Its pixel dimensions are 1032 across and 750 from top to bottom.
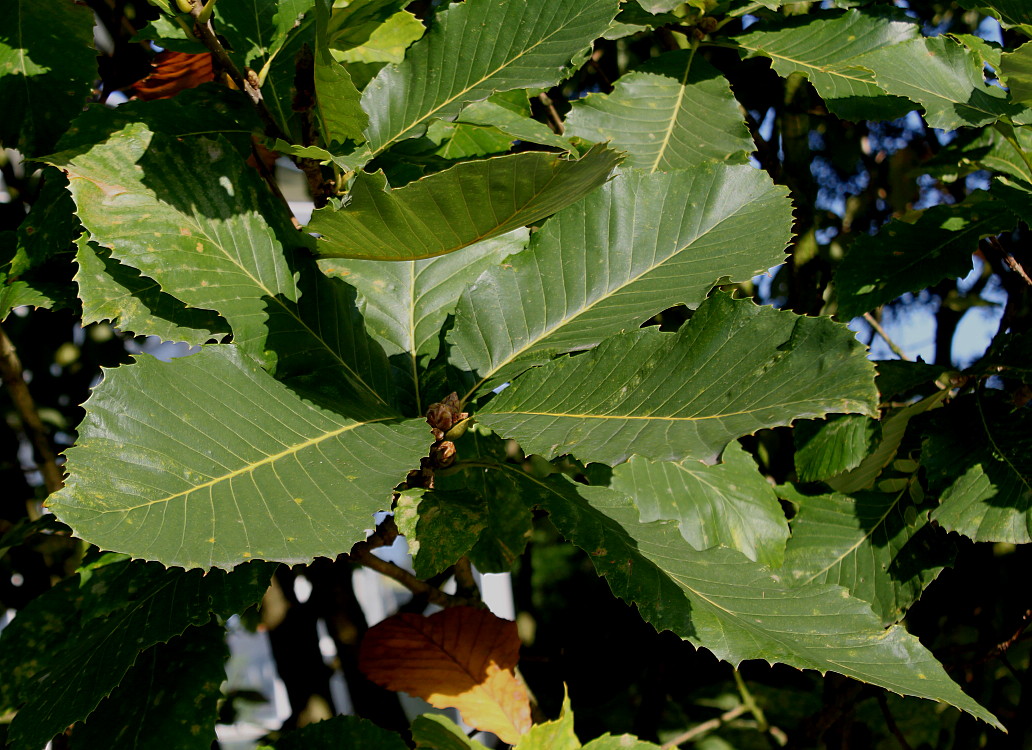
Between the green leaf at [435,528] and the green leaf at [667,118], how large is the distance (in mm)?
553

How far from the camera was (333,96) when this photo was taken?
0.91 meters

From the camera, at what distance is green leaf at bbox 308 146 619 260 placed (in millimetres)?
700

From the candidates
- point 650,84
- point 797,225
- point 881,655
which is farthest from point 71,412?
point 881,655

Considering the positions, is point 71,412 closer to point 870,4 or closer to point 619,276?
point 619,276

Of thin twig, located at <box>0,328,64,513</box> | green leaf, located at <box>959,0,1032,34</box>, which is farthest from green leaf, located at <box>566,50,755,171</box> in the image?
thin twig, located at <box>0,328,64,513</box>

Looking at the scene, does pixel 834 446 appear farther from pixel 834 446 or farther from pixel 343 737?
pixel 343 737

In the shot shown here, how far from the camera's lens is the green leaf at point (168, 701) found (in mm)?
1041

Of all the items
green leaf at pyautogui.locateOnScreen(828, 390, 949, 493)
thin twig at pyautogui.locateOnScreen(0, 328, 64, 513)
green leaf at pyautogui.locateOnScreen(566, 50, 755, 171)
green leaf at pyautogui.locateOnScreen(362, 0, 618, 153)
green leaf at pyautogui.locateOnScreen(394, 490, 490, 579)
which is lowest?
green leaf at pyautogui.locateOnScreen(828, 390, 949, 493)

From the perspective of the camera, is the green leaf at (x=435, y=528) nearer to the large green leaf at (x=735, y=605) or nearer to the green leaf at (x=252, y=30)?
the large green leaf at (x=735, y=605)

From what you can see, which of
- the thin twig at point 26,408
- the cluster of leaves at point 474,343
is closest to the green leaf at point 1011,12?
the cluster of leaves at point 474,343

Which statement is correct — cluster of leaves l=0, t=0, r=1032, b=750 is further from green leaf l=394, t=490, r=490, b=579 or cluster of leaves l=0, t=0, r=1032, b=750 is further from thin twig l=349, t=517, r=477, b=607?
thin twig l=349, t=517, r=477, b=607

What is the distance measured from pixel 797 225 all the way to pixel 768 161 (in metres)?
0.13

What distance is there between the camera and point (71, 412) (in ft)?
6.61

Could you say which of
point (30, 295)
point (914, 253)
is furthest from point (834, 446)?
point (30, 295)
